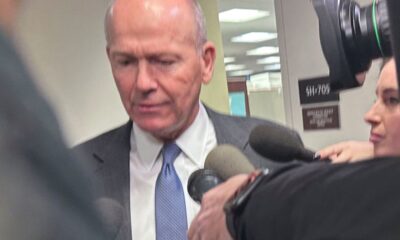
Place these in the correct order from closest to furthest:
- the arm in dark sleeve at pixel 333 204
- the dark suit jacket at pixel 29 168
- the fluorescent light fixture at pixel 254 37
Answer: the dark suit jacket at pixel 29 168
the arm in dark sleeve at pixel 333 204
the fluorescent light fixture at pixel 254 37

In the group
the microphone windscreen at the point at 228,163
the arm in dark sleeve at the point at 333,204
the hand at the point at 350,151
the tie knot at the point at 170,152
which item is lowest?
the hand at the point at 350,151

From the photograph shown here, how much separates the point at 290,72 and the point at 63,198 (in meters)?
1.84

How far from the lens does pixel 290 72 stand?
6.91ft

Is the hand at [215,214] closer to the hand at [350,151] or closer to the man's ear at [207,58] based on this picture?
the hand at [350,151]

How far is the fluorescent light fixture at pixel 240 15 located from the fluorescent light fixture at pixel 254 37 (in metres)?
1.02

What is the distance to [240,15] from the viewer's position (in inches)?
228

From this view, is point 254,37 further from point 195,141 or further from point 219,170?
point 219,170

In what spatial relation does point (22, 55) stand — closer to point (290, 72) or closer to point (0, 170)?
point (0, 170)

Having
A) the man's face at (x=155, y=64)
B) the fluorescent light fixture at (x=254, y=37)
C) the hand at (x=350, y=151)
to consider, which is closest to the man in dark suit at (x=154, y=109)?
the man's face at (x=155, y=64)

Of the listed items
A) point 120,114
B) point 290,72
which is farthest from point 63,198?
point 120,114

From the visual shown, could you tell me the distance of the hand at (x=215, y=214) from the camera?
0.61m

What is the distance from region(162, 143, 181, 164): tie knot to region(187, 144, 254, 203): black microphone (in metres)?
0.35

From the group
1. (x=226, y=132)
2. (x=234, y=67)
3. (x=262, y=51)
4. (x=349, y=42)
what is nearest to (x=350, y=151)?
(x=226, y=132)

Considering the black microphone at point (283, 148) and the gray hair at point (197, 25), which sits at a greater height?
the gray hair at point (197, 25)
